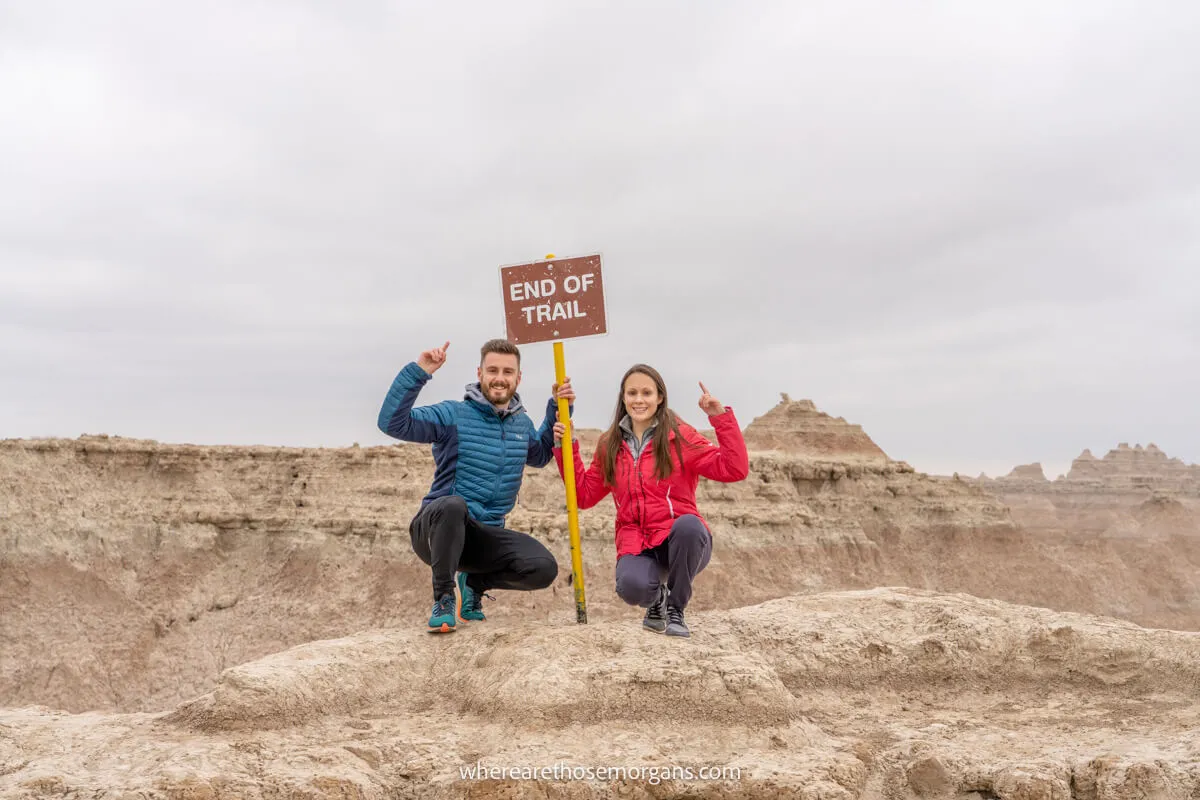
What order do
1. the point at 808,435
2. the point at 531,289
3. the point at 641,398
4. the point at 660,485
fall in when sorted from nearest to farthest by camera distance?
1. the point at 660,485
2. the point at 641,398
3. the point at 531,289
4. the point at 808,435

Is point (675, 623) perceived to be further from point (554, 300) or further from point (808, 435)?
point (808, 435)

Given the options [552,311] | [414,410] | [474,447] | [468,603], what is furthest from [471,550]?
[552,311]

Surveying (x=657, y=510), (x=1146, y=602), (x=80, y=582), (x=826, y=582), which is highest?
(x=657, y=510)

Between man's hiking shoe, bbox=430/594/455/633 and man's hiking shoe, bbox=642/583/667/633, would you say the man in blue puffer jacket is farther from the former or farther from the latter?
man's hiking shoe, bbox=642/583/667/633

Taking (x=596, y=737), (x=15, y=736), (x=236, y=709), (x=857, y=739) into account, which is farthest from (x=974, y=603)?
(x=15, y=736)

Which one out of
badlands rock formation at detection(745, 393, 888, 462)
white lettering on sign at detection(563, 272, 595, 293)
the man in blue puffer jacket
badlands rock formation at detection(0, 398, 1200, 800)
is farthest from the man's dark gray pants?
badlands rock formation at detection(745, 393, 888, 462)

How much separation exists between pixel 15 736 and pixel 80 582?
2109 centimetres

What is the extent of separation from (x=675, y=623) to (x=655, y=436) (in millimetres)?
1275

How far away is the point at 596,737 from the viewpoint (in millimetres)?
4551

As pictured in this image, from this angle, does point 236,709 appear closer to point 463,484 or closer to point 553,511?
point 463,484

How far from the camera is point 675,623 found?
18.4ft

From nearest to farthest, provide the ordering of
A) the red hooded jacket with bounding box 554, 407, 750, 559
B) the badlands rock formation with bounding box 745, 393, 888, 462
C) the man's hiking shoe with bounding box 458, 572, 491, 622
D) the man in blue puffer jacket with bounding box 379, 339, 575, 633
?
the red hooded jacket with bounding box 554, 407, 750, 559 → the man in blue puffer jacket with bounding box 379, 339, 575, 633 → the man's hiking shoe with bounding box 458, 572, 491, 622 → the badlands rock formation with bounding box 745, 393, 888, 462

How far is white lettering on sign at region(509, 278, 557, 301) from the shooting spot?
6.29m

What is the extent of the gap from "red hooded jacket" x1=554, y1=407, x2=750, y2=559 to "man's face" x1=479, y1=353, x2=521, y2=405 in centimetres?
107
